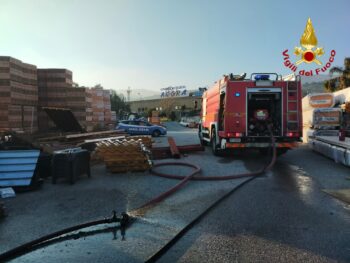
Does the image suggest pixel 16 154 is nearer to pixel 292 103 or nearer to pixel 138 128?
pixel 292 103

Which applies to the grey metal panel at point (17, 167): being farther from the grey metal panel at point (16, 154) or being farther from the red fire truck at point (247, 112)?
the red fire truck at point (247, 112)

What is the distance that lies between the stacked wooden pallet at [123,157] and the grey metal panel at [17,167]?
1872 millimetres

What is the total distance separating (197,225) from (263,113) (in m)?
7.53

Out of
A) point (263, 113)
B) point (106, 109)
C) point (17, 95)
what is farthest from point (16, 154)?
point (106, 109)

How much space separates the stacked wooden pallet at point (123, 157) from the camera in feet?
30.1

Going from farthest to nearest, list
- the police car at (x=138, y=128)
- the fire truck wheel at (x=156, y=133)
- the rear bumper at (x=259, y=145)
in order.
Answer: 1. the fire truck wheel at (x=156, y=133)
2. the police car at (x=138, y=128)
3. the rear bumper at (x=259, y=145)

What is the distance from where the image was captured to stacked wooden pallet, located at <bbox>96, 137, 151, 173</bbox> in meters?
9.18

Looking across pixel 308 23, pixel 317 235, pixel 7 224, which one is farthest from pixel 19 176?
pixel 308 23

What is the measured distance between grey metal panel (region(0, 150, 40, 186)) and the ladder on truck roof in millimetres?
8123

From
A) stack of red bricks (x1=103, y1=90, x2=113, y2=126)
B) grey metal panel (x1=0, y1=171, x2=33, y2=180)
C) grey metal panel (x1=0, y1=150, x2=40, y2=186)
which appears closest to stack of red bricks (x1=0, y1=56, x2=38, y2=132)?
grey metal panel (x1=0, y1=150, x2=40, y2=186)

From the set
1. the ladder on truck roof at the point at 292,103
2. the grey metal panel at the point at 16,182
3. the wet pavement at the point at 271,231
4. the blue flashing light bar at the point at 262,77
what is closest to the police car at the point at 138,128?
the blue flashing light bar at the point at 262,77

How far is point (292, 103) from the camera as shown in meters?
11.2

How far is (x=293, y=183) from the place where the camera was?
788 cm

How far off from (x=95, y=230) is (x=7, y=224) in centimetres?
156
